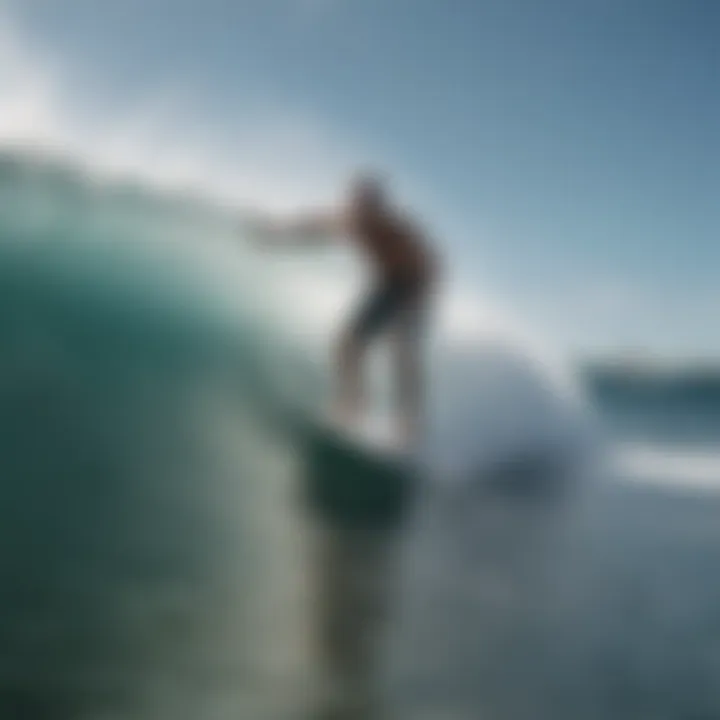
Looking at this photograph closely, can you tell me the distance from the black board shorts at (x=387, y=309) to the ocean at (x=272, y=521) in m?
0.15

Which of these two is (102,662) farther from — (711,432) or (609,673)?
(711,432)

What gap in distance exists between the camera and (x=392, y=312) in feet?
10.4

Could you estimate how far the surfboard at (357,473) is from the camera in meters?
2.51

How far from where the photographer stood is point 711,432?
4.36m

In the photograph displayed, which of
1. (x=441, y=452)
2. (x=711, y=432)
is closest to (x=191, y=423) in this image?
(x=441, y=452)

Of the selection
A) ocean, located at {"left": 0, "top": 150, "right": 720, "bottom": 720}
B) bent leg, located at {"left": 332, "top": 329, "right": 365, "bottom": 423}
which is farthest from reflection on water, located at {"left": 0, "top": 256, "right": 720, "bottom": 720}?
bent leg, located at {"left": 332, "top": 329, "right": 365, "bottom": 423}

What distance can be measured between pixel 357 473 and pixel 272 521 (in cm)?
48

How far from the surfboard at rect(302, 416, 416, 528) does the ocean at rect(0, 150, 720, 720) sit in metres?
0.03

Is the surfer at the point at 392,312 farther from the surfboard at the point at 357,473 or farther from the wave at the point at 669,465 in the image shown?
the wave at the point at 669,465

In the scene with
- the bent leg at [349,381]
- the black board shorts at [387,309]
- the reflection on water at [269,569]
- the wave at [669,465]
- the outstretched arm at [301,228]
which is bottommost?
the reflection on water at [269,569]

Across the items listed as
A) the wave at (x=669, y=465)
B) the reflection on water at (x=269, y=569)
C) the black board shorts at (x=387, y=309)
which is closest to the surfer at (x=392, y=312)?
the black board shorts at (x=387, y=309)

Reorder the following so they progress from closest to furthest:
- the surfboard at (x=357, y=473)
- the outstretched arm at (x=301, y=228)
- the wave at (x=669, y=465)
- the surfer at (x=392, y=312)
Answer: the surfboard at (x=357, y=473), the outstretched arm at (x=301, y=228), the surfer at (x=392, y=312), the wave at (x=669, y=465)

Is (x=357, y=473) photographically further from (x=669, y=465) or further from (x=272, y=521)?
(x=669, y=465)

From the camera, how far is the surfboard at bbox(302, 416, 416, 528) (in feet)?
8.23
